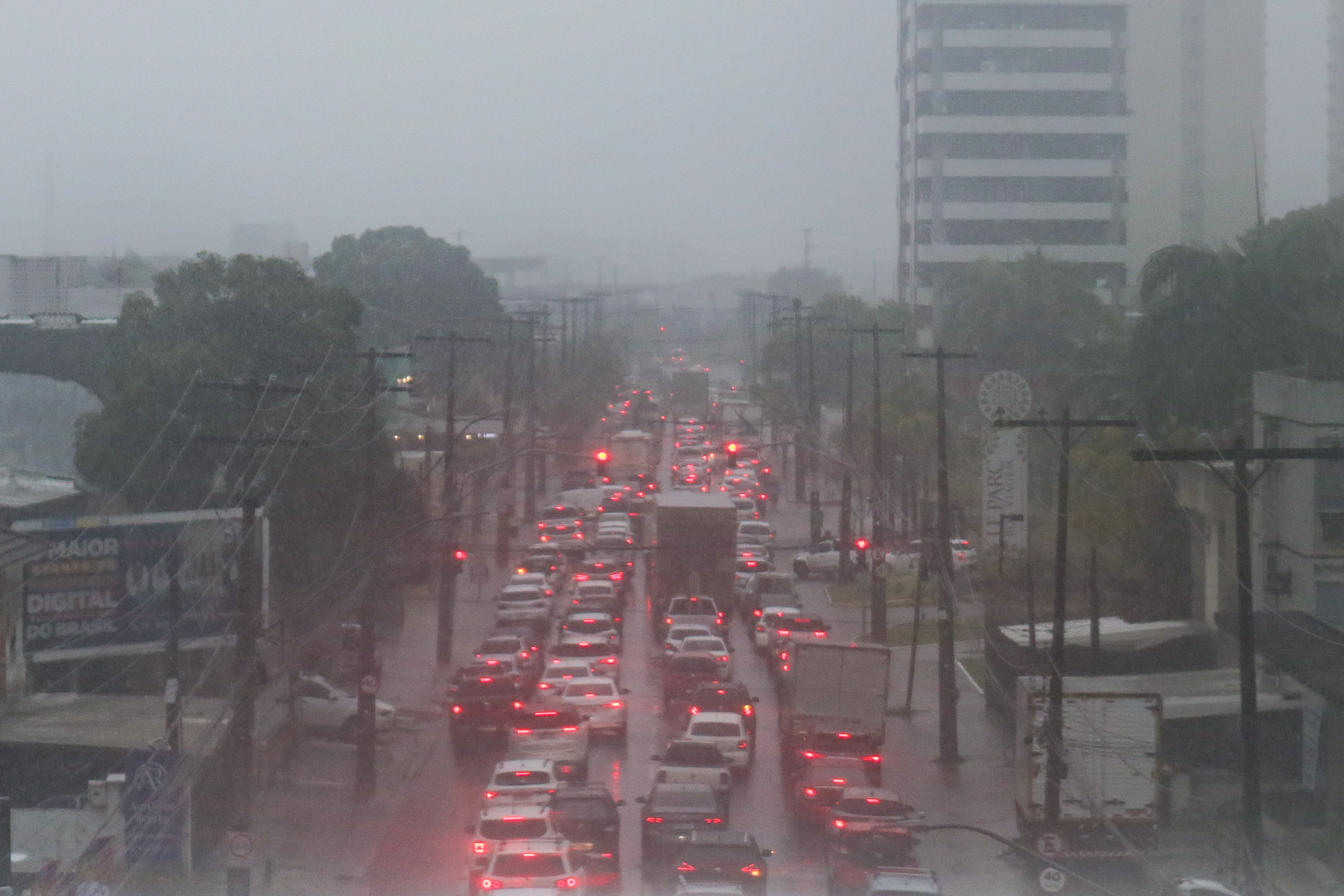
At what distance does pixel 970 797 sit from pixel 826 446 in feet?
94.1

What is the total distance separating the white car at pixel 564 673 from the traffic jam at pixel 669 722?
0.05 m

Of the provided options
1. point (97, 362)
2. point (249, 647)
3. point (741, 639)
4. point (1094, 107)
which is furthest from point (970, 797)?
point (1094, 107)

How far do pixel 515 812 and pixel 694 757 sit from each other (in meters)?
3.63

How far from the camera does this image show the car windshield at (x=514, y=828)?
13.5 meters

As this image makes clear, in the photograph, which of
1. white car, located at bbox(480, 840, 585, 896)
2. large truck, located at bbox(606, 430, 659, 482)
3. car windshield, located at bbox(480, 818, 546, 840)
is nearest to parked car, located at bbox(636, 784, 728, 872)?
car windshield, located at bbox(480, 818, 546, 840)

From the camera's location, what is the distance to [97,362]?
36625 mm

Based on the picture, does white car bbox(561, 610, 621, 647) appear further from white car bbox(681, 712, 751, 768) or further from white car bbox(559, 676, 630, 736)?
white car bbox(681, 712, 751, 768)

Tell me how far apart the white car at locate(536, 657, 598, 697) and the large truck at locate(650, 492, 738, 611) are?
610 cm

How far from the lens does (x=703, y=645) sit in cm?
2497

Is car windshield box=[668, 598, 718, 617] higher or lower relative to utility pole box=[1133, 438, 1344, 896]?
lower

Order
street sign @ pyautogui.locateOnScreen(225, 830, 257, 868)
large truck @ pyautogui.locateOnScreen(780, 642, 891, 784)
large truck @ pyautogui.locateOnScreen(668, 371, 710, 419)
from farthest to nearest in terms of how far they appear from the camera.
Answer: large truck @ pyautogui.locateOnScreen(668, 371, 710, 419)
large truck @ pyautogui.locateOnScreen(780, 642, 891, 784)
street sign @ pyautogui.locateOnScreen(225, 830, 257, 868)

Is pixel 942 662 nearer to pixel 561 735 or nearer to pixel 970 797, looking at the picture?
pixel 970 797

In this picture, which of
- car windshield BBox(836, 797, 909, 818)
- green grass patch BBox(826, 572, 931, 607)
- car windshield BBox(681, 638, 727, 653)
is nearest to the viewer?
Answer: car windshield BBox(836, 797, 909, 818)

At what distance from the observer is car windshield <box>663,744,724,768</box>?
16.9m
